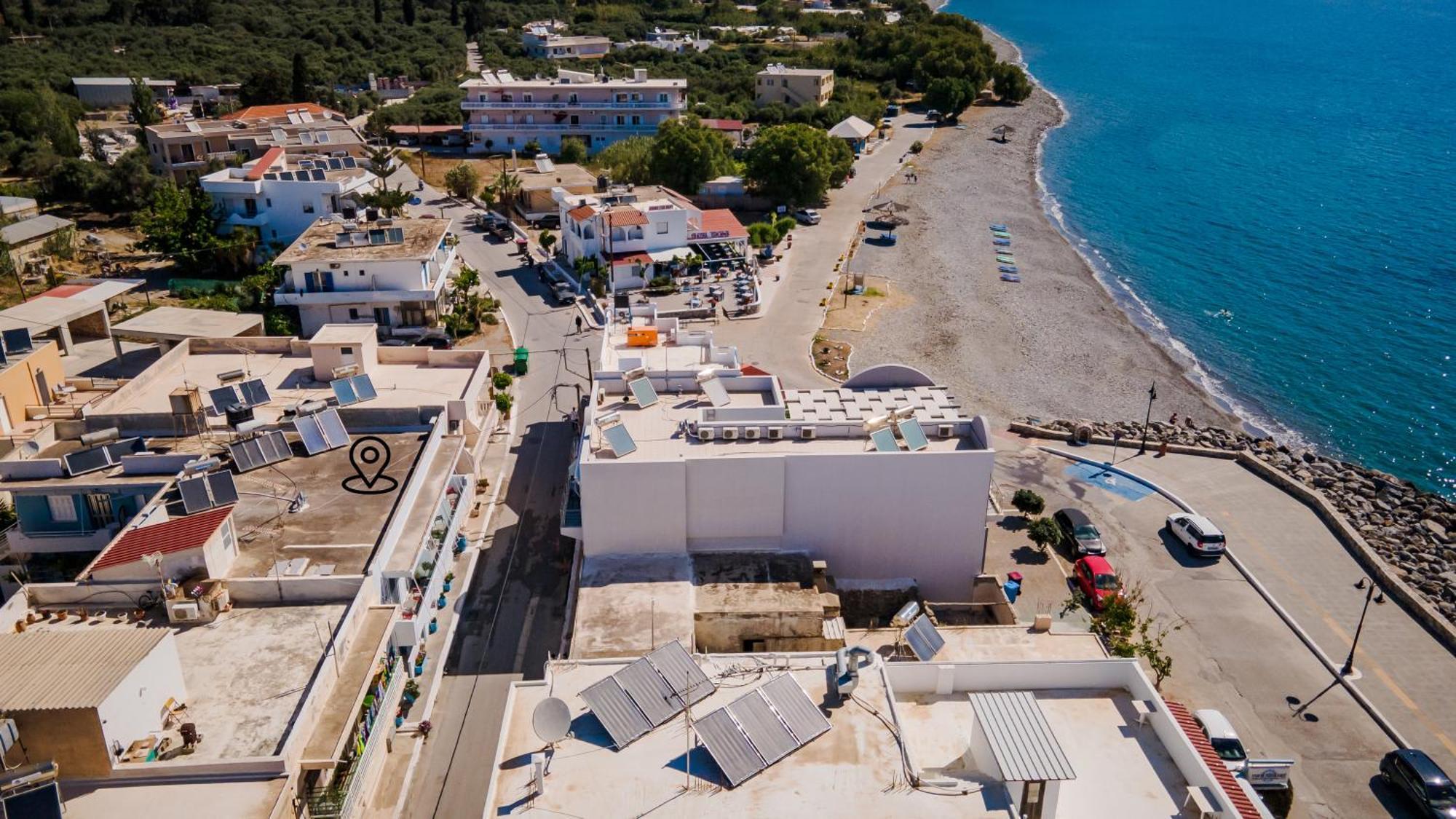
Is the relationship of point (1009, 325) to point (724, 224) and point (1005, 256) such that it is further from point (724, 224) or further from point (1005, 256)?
point (724, 224)

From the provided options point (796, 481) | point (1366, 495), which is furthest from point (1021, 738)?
point (1366, 495)

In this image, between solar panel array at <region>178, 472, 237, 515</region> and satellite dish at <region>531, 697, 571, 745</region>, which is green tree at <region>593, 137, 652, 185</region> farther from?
satellite dish at <region>531, 697, 571, 745</region>

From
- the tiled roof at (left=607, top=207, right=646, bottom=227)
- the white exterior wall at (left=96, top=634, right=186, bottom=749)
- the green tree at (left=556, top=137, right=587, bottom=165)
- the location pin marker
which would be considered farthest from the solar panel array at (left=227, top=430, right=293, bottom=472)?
the green tree at (left=556, top=137, right=587, bottom=165)

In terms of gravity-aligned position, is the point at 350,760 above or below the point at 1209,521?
above

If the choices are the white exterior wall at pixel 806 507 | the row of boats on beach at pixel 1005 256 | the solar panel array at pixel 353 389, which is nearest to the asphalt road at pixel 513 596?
the white exterior wall at pixel 806 507

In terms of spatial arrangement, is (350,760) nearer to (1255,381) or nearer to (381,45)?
(1255,381)

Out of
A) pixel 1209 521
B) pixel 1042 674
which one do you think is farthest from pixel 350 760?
pixel 1209 521

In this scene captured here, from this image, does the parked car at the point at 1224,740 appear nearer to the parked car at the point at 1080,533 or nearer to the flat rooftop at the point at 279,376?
the parked car at the point at 1080,533
